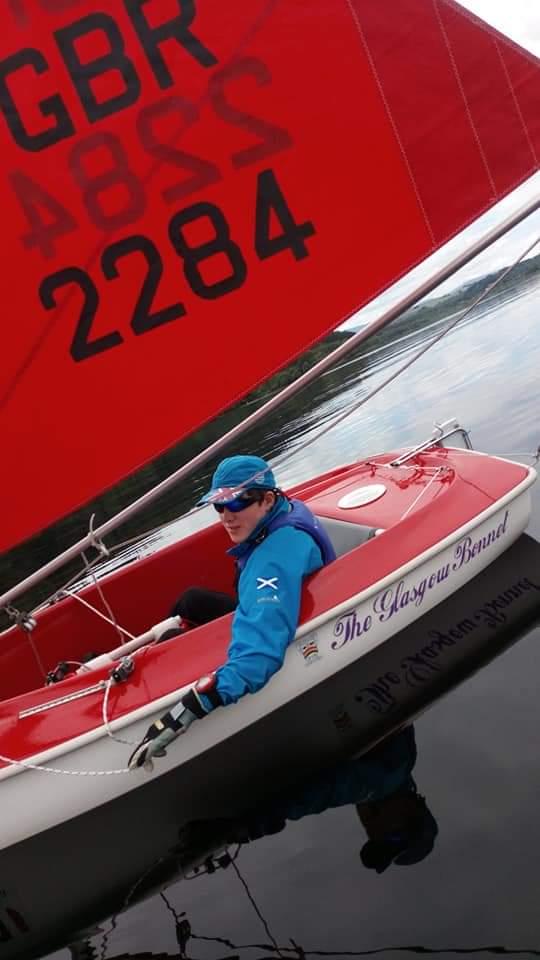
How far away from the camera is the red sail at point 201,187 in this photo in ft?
8.72

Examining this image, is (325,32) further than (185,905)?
No

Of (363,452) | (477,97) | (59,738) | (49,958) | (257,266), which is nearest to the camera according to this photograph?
(477,97)

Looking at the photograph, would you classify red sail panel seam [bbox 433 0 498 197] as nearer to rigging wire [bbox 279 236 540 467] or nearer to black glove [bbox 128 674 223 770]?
rigging wire [bbox 279 236 540 467]

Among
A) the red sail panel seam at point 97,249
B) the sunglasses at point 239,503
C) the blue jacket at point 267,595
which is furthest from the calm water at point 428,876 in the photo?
the red sail panel seam at point 97,249

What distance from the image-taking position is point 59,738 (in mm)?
3850

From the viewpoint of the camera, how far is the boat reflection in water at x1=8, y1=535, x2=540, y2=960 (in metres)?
3.51

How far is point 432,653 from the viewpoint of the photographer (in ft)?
16.1

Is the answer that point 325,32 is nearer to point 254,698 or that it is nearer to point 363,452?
point 254,698

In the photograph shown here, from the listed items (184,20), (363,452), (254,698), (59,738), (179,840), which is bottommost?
(363,452)

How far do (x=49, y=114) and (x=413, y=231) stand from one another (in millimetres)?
1375

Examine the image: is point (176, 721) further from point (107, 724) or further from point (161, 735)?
point (107, 724)

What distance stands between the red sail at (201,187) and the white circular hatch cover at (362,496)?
3.25 m

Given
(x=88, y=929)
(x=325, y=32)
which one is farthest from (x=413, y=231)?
(x=88, y=929)

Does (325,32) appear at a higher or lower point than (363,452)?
higher
